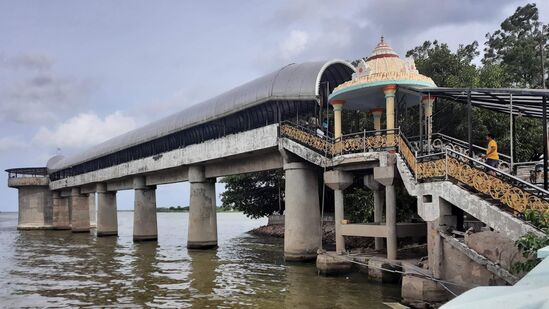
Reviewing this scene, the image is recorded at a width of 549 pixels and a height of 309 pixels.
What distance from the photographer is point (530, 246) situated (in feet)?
32.8

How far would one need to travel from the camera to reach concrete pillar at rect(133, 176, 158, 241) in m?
40.8

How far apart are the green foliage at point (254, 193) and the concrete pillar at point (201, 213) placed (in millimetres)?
16704

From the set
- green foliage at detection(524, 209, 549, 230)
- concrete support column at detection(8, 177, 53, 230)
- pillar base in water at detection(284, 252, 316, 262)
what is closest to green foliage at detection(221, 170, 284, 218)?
pillar base in water at detection(284, 252, 316, 262)

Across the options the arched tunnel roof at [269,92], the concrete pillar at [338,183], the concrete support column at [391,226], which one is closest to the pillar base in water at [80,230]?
the arched tunnel roof at [269,92]

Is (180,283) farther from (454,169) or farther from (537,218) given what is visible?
(537,218)

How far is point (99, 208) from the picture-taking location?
50.3m

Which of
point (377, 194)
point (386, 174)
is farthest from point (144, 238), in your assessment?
point (386, 174)

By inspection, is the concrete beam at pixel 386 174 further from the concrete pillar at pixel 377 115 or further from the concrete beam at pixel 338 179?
the concrete pillar at pixel 377 115

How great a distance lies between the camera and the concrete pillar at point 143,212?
134ft

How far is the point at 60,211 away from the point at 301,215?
52712 millimetres

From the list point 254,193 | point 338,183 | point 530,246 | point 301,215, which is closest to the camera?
point 530,246

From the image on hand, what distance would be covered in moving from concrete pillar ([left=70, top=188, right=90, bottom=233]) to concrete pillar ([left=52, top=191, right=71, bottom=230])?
7165mm

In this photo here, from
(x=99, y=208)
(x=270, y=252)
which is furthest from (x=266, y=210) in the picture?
(x=270, y=252)

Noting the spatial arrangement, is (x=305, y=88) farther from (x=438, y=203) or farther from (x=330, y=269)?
(x=438, y=203)
